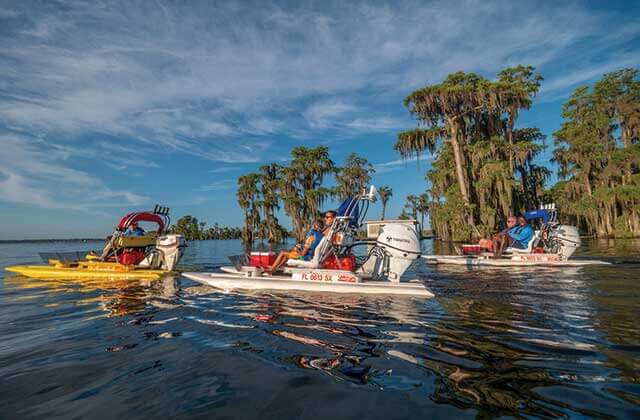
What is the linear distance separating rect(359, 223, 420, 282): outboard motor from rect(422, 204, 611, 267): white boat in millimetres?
7524

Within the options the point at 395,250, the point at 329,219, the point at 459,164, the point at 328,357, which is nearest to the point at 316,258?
the point at 329,219

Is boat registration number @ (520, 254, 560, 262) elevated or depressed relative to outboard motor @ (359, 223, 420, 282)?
depressed

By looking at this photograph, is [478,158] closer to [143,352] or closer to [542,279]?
[542,279]

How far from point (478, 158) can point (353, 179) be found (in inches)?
971

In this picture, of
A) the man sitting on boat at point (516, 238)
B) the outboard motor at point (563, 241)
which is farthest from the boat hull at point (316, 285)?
the outboard motor at point (563, 241)

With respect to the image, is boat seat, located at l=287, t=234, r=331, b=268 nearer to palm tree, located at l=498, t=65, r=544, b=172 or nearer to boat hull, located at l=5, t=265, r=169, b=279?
boat hull, located at l=5, t=265, r=169, b=279

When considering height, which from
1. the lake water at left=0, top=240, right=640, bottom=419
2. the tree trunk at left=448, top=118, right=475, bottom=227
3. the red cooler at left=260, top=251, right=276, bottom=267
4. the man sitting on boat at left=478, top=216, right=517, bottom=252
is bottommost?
the lake water at left=0, top=240, right=640, bottom=419

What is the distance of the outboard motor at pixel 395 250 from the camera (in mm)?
8016

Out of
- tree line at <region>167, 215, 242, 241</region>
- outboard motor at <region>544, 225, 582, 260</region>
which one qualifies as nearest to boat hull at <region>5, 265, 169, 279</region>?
outboard motor at <region>544, 225, 582, 260</region>

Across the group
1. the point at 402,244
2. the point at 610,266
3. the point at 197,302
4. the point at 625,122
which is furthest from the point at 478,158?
the point at 197,302

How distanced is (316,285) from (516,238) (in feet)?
34.7

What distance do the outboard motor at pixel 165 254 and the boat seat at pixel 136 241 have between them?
11.6 inches

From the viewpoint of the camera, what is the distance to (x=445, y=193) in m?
32.8

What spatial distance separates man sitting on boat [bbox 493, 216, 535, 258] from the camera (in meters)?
14.5
